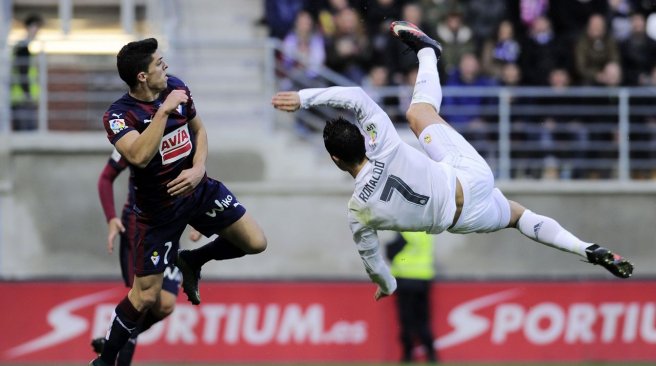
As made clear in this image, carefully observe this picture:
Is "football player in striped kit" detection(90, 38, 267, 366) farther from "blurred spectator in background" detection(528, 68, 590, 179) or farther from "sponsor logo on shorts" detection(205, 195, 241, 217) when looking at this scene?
"blurred spectator in background" detection(528, 68, 590, 179)

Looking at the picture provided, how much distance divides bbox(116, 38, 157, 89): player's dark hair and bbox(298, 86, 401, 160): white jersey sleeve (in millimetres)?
1108

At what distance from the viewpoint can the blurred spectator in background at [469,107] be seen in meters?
17.5

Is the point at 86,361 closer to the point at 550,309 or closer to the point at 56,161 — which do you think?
the point at 56,161

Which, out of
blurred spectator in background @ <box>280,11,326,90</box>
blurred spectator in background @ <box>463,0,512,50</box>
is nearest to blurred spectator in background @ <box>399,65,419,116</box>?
blurred spectator in background @ <box>463,0,512,50</box>

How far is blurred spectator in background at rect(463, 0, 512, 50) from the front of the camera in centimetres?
1775

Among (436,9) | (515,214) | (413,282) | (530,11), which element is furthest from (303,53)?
(515,214)

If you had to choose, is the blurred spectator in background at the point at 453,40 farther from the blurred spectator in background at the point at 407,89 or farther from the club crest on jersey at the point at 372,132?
the club crest on jersey at the point at 372,132

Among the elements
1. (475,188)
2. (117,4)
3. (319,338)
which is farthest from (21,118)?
(475,188)

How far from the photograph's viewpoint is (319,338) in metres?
15.9

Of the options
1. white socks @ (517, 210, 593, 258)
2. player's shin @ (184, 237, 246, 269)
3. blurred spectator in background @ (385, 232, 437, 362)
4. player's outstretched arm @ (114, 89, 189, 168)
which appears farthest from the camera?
blurred spectator in background @ (385, 232, 437, 362)

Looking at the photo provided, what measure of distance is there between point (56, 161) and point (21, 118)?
2.52 feet

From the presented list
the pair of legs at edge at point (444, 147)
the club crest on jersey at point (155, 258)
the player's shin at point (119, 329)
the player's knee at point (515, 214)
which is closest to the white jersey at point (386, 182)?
the pair of legs at edge at point (444, 147)

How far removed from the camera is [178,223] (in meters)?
10.4

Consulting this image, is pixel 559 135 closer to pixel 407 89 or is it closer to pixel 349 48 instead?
pixel 407 89
